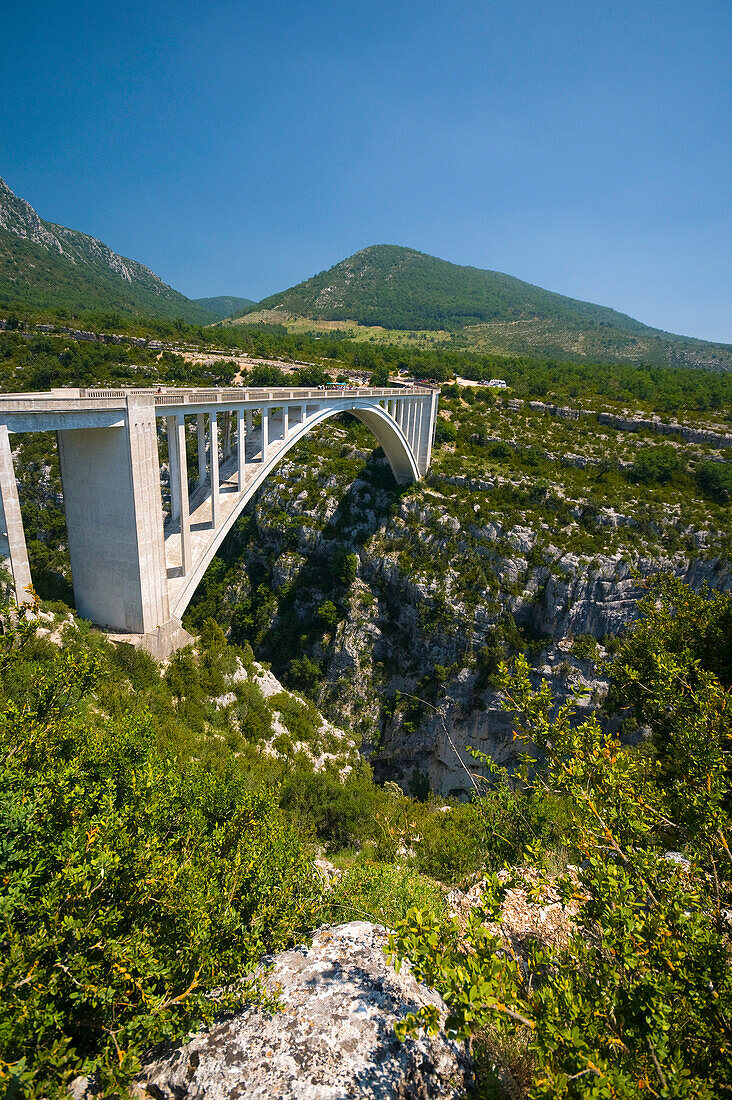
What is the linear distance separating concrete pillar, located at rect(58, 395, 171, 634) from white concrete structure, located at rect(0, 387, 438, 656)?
0.03 metres

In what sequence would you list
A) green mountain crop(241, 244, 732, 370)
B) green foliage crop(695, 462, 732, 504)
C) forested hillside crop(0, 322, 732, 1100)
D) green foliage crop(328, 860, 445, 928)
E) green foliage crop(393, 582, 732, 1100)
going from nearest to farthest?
green foliage crop(393, 582, 732, 1100) < forested hillside crop(0, 322, 732, 1100) < green foliage crop(328, 860, 445, 928) < green foliage crop(695, 462, 732, 504) < green mountain crop(241, 244, 732, 370)

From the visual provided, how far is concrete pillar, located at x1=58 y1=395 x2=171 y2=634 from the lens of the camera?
14.4m

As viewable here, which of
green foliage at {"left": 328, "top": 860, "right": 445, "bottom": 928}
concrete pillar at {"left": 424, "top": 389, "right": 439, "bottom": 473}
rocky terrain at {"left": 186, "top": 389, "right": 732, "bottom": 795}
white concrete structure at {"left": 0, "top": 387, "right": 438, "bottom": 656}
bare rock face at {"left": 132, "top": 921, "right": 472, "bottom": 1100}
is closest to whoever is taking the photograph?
bare rock face at {"left": 132, "top": 921, "right": 472, "bottom": 1100}

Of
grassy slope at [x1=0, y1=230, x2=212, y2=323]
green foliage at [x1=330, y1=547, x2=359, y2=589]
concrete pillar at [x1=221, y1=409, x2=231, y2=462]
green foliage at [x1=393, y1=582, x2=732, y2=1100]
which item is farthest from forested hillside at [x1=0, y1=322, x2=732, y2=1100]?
grassy slope at [x1=0, y1=230, x2=212, y2=323]

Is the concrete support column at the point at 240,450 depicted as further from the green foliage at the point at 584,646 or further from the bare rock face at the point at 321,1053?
the green foliage at the point at 584,646

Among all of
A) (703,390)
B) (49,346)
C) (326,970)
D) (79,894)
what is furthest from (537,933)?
(703,390)

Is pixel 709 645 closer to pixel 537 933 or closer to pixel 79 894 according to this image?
pixel 537 933

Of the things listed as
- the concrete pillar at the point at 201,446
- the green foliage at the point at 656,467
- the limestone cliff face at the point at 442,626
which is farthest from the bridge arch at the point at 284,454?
the green foliage at the point at 656,467

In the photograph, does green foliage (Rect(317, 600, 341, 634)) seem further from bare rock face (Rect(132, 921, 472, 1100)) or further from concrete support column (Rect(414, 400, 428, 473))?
bare rock face (Rect(132, 921, 472, 1100))

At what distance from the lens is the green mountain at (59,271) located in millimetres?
64500

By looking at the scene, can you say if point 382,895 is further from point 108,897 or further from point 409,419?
point 409,419

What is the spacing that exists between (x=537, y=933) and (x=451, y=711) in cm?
2186

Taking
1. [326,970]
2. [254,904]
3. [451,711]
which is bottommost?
[451,711]

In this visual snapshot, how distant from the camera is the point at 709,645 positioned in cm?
874
